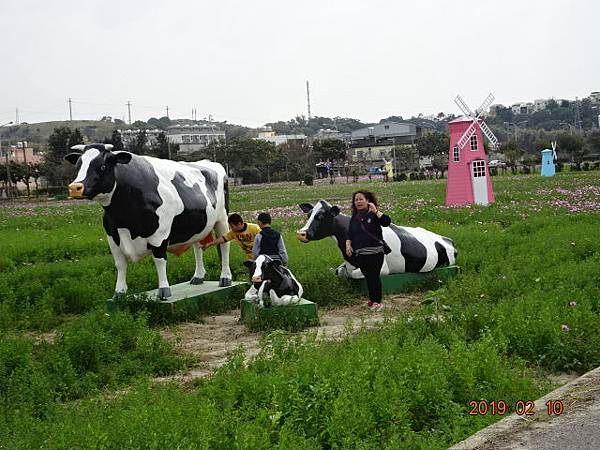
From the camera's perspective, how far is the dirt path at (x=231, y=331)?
793 centimetres

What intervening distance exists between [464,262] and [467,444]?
8.09 m

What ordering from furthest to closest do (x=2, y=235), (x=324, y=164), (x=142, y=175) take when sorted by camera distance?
(x=324, y=164) < (x=2, y=235) < (x=142, y=175)

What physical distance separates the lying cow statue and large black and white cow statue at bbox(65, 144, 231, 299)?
1676 mm

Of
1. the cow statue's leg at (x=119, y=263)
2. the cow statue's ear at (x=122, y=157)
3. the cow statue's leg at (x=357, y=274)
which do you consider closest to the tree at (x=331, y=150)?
the cow statue's leg at (x=357, y=274)

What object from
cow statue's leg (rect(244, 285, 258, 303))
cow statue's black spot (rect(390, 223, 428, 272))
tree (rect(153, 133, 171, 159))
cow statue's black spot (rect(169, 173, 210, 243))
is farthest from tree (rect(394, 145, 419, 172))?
cow statue's leg (rect(244, 285, 258, 303))

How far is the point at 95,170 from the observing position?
966cm

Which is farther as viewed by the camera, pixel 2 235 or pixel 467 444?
pixel 2 235

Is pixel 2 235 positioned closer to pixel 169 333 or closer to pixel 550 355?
pixel 169 333

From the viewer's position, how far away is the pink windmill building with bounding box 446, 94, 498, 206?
25.8 meters

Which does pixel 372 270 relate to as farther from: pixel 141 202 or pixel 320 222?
pixel 141 202

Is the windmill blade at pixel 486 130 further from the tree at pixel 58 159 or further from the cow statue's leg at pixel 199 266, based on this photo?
the tree at pixel 58 159

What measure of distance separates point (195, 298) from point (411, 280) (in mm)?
3507

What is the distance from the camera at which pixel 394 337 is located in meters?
7.44

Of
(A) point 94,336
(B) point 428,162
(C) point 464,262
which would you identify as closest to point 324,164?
(B) point 428,162
